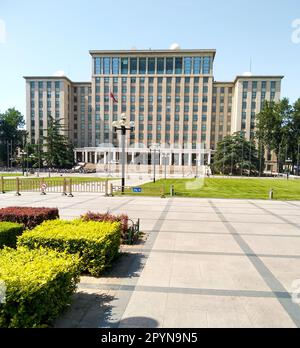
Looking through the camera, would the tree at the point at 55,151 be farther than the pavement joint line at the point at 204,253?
Yes

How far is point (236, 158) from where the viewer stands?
2576 inches

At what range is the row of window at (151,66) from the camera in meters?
84.3

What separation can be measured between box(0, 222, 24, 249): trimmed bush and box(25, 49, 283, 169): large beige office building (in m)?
75.8

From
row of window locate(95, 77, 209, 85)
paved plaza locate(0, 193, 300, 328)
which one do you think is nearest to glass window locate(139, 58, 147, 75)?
→ row of window locate(95, 77, 209, 85)

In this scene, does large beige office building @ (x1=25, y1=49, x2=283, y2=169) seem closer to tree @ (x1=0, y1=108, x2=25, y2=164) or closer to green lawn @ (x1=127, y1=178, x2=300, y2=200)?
tree @ (x1=0, y1=108, x2=25, y2=164)

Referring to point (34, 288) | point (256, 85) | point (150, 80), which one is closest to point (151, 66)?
point (150, 80)

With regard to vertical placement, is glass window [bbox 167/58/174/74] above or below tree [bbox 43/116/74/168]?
above

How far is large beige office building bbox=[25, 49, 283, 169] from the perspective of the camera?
84750 millimetres

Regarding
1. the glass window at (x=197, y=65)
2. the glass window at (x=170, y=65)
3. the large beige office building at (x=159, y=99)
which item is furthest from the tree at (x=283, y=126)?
the glass window at (x=170, y=65)

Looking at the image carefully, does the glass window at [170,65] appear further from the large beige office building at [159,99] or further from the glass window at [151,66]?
the glass window at [151,66]

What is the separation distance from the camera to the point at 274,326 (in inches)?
162

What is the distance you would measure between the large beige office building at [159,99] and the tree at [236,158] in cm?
1568
